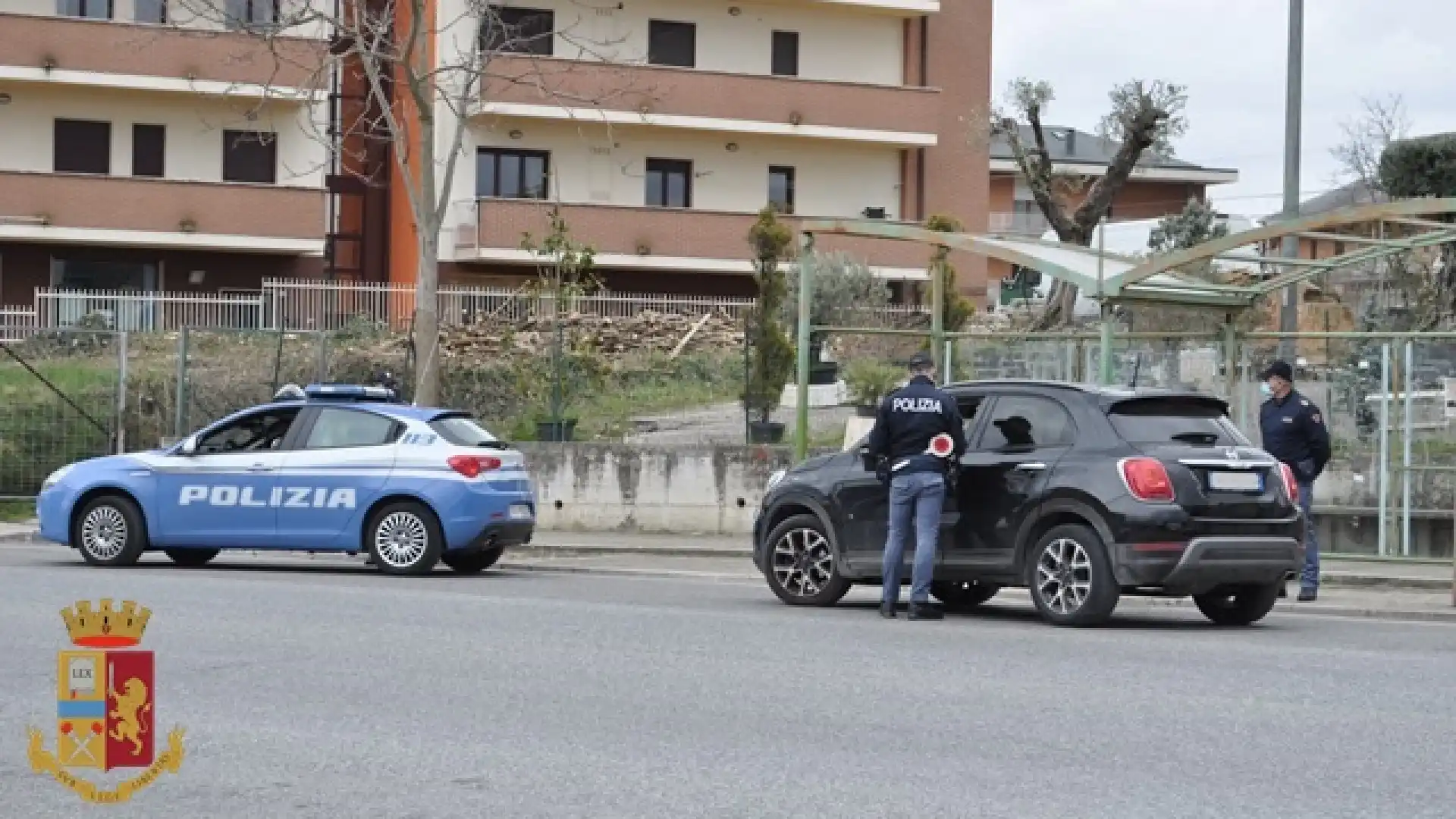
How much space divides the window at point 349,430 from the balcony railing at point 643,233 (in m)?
22.8

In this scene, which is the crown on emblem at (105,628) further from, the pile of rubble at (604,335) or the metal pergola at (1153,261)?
the pile of rubble at (604,335)

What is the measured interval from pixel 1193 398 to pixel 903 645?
124 inches

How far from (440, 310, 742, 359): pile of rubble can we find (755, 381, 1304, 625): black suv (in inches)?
506

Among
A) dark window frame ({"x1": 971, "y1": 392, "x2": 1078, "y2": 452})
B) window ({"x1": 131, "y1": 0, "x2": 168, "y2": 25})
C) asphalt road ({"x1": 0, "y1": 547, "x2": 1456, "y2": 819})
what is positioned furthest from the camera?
window ({"x1": 131, "y1": 0, "x2": 168, "y2": 25})

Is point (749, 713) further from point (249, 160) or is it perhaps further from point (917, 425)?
point (249, 160)

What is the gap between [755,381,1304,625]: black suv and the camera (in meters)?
14.1

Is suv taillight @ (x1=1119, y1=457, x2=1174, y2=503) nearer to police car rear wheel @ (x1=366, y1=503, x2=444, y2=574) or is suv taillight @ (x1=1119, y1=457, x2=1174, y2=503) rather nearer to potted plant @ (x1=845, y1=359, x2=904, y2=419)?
police car rear wheel @ (x1=366, y1=503, x2=444, y2=574)

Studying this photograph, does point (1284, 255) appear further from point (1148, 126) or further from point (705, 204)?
point (705, 204)

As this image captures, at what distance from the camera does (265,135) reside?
41938 millimetres

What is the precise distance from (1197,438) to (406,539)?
736 cm

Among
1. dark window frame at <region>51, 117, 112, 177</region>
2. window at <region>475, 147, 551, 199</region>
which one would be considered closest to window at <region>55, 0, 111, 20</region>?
dark window frame at <region>51, 117, 112, 177</region>

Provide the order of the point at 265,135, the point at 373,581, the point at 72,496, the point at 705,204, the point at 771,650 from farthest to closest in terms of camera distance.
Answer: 1. the point at 705,204
2. the point at 265,135
3. the point at 72,496
4. the point at 373,581
5. the point at 771,650

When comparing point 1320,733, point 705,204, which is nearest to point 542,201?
point 705,204

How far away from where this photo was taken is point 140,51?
1594 inches
